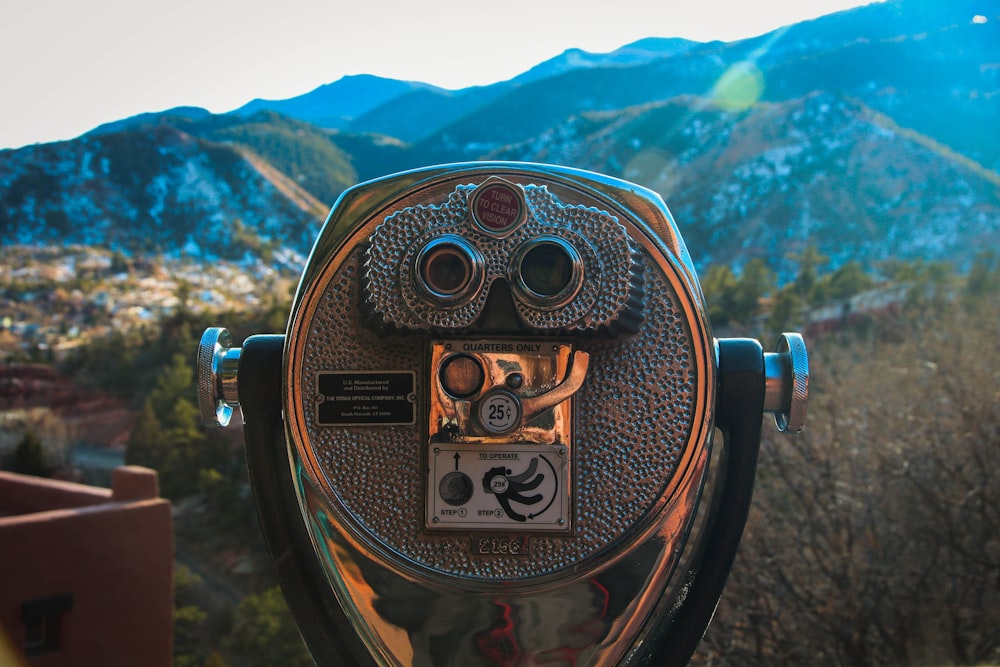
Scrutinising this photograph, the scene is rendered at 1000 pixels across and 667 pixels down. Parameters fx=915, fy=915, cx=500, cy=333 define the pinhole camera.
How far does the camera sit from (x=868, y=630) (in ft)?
22.9

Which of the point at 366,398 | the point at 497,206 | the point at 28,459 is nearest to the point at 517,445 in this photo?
the point at 366,398

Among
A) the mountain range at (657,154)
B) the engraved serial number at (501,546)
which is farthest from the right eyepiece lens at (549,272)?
the mountain range at (657,154)

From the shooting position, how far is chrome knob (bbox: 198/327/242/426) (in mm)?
1357

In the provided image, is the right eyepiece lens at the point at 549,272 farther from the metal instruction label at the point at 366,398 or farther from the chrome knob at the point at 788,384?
the chrome knob at the point at 788,384

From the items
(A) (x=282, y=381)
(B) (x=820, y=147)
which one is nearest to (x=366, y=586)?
(A) (x=282, y=381)

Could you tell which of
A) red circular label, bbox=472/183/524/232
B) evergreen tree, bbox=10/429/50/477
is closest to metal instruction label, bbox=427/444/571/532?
red circular label, bbox=472/183/524/232

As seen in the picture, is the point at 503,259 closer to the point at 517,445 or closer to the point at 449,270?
the point at 449,270

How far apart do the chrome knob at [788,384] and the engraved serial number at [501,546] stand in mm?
426

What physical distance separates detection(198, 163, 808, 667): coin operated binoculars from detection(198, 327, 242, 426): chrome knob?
0.13 m

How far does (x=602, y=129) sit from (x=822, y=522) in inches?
1341

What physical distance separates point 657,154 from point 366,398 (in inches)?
1512

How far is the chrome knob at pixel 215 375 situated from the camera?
1.36 m

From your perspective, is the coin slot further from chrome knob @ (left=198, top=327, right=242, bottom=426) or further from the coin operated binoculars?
chrome knob @ (left=198, top=327, right=242, bottom=426)

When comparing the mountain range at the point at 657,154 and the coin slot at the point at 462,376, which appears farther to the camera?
the mountain range at the point at 657,154
